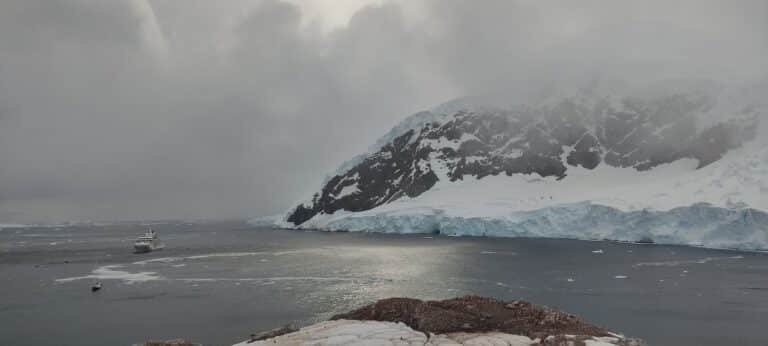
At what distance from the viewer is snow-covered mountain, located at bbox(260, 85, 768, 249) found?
109438 millimetres

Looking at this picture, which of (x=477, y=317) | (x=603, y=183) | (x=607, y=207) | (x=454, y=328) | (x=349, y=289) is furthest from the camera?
(x=603, y=183)

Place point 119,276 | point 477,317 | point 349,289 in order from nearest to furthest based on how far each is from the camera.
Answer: point 477,317 < point 349,289 < point 119,276

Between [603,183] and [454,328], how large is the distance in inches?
5672

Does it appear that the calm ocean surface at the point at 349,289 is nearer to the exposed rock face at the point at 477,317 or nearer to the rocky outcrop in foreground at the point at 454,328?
the rocky outcrop in foreground at the point at 454,328

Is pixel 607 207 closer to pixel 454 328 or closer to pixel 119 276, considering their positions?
pixel 119 276

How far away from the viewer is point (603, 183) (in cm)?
15550

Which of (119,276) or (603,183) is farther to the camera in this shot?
(603,183)

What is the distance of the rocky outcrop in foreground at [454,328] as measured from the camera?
75.2 ft

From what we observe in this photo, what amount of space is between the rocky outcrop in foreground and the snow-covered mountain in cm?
9181

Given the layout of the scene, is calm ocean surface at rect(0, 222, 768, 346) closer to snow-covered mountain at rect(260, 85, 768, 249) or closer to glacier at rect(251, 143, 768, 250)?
glacier at rect(251, 143, 768, 250)

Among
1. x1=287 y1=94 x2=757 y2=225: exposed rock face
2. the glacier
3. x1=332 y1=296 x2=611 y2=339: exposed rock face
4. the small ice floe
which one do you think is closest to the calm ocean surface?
the small ice floe

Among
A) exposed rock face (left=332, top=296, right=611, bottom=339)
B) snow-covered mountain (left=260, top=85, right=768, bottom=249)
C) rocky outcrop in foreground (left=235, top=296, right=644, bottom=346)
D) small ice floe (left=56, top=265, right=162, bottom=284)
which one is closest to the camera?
rocky outcrop in foreground (left=235, top=296, right=644, bottom=346)

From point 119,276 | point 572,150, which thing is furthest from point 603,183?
point 119,276

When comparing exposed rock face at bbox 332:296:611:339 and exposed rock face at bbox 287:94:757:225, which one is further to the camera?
exposed rock face at bbox 287:94:757:225
